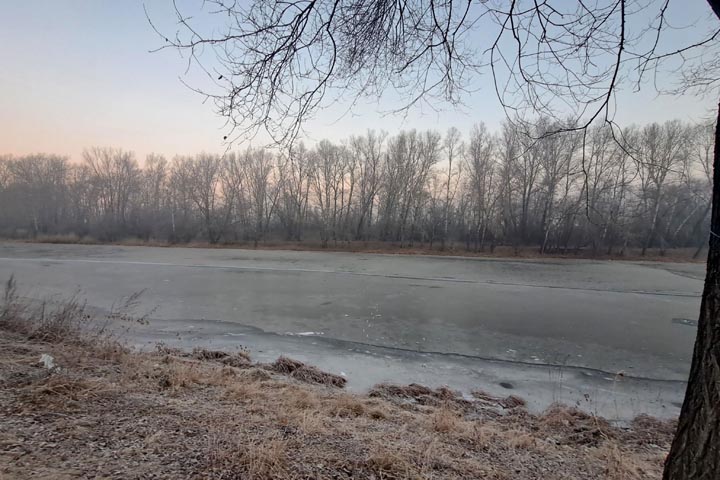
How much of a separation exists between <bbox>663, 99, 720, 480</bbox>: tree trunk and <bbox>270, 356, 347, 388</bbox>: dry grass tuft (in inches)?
169

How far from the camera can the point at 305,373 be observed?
5.61 metres

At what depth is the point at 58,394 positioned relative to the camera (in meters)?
3.04

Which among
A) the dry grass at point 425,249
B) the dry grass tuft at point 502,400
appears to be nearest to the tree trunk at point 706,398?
the dry grass tuft at point 502,400

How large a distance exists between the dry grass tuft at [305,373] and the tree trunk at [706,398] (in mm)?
4296

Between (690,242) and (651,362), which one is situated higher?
(690,242)

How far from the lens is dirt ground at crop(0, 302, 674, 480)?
90.1 inches

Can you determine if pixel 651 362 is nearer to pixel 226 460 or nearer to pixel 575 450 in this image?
pixel 575 450

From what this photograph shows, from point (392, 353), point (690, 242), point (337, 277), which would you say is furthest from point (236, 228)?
point (690, 242)

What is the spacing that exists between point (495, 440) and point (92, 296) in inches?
491

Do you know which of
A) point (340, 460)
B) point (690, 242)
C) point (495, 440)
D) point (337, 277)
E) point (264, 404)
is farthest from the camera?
point (690, 242)

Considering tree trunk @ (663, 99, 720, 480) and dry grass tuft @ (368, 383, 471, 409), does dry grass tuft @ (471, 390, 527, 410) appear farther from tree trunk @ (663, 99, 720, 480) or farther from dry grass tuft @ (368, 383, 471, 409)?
tree trunk @ (663, 99, 720, 480)

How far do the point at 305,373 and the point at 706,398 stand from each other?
4.88 metres

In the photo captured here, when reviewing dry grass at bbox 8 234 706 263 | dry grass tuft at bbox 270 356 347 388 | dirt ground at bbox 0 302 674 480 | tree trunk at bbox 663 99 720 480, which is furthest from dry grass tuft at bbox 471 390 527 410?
dry grass at bbox 8 234 706 263

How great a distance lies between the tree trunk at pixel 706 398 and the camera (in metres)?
1.49
